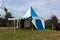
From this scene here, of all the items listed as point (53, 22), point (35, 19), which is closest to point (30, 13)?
point (35, 19)

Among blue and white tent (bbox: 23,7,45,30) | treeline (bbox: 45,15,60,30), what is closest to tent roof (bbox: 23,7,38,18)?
blue and white tent (bbox: 23,7,45,30)

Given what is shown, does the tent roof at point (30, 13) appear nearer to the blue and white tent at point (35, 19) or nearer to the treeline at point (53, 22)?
the blue and white tent at point (35, 19)

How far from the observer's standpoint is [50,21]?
3994 cm

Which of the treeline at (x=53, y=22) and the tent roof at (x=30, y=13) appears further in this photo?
the treeline at (x=53, y=22)

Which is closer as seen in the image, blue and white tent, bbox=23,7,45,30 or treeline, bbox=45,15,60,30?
blue and white tent, bbox=23,7,45,30

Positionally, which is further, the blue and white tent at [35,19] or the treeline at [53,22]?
the treeline at [53,22]

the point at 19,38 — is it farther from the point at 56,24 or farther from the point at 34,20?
the point at 56,24

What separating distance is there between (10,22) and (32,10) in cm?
1082

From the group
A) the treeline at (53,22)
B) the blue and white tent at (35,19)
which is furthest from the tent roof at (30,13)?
the treeline at (53,22)

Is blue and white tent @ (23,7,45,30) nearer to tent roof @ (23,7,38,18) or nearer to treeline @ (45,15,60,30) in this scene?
tent roof @ (23,7,38,18)

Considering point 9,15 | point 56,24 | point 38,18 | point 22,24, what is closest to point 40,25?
point 38,18

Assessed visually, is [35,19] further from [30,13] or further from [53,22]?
[53,22]

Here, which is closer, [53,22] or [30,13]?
[30,13]

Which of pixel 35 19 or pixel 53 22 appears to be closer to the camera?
pixel 35 19
